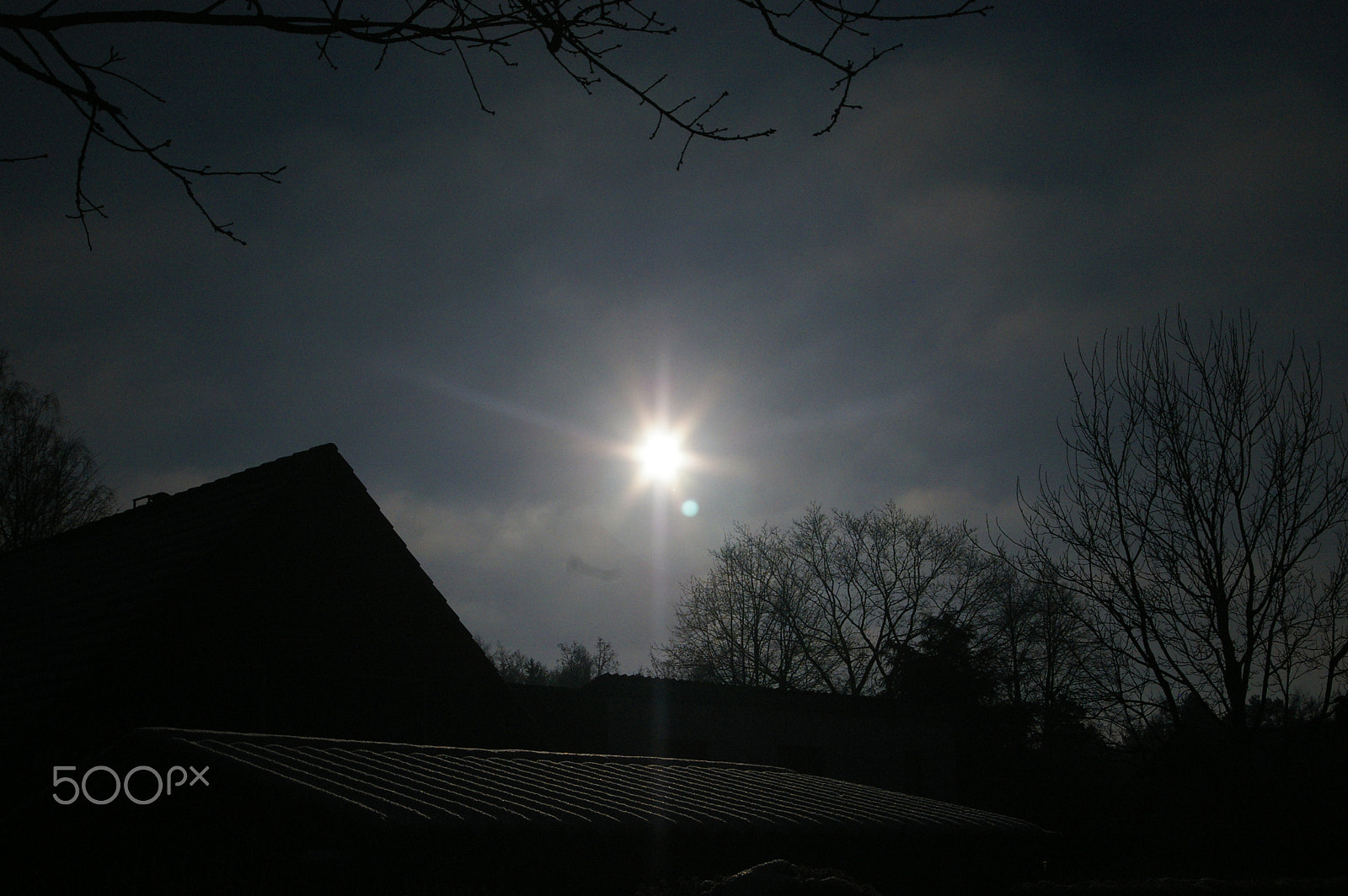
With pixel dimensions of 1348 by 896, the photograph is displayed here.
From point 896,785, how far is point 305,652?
20.9 meters

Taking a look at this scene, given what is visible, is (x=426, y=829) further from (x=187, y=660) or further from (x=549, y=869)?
(x=187, y=660)

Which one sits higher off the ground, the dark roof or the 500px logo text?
the dark roof

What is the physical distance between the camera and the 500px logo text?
5.99 metres

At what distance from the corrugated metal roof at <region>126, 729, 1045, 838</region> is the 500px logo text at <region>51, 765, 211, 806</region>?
27cm

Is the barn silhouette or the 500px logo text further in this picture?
the 500px logo text

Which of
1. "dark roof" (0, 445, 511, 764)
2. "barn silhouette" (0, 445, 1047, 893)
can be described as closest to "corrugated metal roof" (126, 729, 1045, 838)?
"barn silhouette" (0, 445, 1047, 893)

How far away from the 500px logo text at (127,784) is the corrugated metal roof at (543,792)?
265 millimetres

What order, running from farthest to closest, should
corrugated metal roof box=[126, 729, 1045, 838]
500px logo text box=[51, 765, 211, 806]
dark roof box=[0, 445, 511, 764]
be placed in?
dark roof box=[0, 445, 511, 764]
500px logo text box=[51, 765, 211, 806]
corrugated metal roof box=[126, 729, 1045, 838]

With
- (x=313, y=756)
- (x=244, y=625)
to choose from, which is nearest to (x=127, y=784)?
(x=313, y=756)

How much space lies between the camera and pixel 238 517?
11227 millimetres

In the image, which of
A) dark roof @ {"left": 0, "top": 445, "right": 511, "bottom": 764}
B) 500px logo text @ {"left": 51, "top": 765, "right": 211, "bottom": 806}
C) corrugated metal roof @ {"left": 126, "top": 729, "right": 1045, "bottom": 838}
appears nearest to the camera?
corrugated metal roof @ {"left": 126, "top": 729, "right": 1045, "bottom": 838}

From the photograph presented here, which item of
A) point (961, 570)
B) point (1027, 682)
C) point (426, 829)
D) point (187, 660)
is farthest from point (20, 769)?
point (1027, 682)

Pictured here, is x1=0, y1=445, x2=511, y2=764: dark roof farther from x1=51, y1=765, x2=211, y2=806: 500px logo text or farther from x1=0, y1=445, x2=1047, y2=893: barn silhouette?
x1=51, y1=765, x2=211, y2=806: 500px logo text

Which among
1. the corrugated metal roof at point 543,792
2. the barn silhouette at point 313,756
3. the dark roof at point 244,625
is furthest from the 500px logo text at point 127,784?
the dark roof at point 244,625
